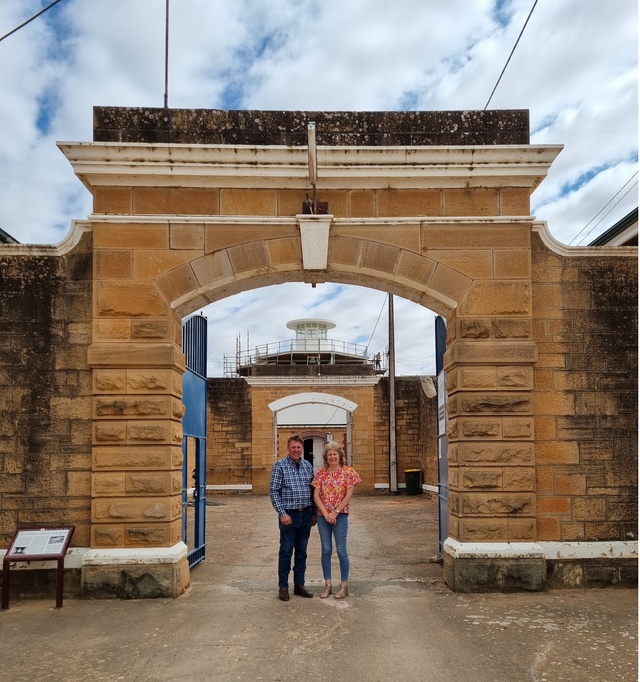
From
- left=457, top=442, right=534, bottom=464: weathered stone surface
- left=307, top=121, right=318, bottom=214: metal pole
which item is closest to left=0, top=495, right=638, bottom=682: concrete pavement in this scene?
left=457, top=442, right=534, bottom=464: weathered stone surface

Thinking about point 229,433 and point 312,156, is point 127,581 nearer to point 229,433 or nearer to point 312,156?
point 312,156

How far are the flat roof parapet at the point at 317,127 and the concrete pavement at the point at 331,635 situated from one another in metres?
4.48

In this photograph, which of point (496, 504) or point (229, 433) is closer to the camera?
point (496, 504)

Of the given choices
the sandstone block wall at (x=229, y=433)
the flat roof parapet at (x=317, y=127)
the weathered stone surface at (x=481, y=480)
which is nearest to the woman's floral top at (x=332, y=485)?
the weathered stone surface at (x=481, y=480)

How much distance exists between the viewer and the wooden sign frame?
652cm

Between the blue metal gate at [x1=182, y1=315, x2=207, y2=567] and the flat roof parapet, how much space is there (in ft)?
7.41

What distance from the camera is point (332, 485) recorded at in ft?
22.3

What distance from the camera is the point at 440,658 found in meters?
5.11

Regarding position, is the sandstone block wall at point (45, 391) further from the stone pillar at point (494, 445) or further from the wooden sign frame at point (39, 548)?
the stone pillar at point (494, 445)

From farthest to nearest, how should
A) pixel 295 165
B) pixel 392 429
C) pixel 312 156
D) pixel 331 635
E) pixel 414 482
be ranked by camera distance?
pixel 392 429, pixel 414 482, pixel 295 165, pixel 312 156, pixel 331 635

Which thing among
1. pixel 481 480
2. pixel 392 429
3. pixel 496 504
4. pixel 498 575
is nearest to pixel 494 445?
pixel 481 480

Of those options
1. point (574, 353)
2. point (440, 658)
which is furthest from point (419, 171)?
point (440, 658)

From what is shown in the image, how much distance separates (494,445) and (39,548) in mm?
4427

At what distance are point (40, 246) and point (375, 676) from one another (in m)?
→ 5.11
